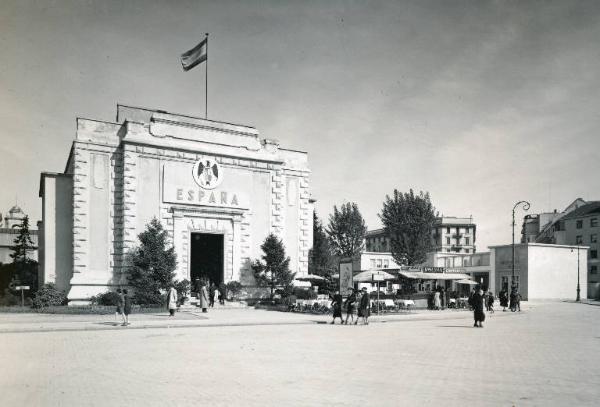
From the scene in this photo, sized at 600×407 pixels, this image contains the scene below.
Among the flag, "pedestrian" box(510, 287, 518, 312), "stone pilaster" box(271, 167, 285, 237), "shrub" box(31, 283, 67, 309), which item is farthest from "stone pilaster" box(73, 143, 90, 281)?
"pedestrian" box(510, 287, 518, 312)

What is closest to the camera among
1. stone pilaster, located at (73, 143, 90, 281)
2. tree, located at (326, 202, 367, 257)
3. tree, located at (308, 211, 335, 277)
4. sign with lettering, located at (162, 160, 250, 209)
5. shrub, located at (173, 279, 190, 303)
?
stone pilaster, located at (73, 143, 90, 281)

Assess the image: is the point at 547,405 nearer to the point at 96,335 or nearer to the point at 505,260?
the point at 96,335

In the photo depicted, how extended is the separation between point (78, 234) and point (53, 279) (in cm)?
325

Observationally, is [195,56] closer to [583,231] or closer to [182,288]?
[182,288]

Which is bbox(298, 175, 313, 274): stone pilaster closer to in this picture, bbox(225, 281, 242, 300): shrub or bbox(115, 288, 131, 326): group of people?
bbox(225, 281, 242, 300): shrub

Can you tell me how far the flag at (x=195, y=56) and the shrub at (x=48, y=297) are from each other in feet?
52.3

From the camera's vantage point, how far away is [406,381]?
9.48 m

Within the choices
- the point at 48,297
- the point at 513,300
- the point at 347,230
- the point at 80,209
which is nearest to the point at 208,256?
the point at 80,209

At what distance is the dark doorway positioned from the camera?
35.2 metres

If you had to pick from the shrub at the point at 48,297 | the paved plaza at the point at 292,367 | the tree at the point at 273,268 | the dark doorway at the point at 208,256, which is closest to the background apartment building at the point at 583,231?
the tree at the point at 273,268

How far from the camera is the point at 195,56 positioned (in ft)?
109

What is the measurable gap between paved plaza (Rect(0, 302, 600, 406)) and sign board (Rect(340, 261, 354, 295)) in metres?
6.60

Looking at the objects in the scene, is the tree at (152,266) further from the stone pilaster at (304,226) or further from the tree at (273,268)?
the stone pilaster at (304,226)

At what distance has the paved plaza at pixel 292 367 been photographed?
8258 millimetres
